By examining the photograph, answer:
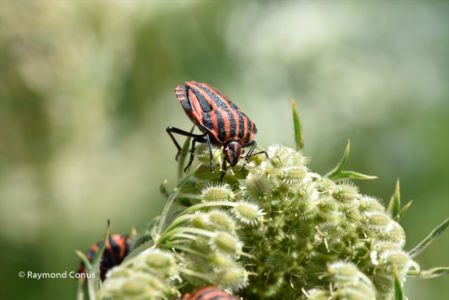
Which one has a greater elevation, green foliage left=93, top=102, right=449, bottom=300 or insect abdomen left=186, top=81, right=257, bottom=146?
insect abdomen left=186, top=81, right=257, bottom=146

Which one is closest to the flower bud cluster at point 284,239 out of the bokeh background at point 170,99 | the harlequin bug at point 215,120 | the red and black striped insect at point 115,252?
the red and black striped insect at point 115,252

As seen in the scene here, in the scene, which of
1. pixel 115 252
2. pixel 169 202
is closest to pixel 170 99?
pixel 115 252

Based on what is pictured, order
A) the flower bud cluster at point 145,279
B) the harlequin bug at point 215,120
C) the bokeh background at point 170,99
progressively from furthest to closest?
1. the bokeh background at point 170,99
2. the harlequin bug at point 215,120
3. the flower bud cluster at point 145,279

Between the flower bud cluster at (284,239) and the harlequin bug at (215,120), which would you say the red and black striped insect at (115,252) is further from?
the harlequin bug at (215,120)

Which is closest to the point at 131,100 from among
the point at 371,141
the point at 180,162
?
the point at 371,141

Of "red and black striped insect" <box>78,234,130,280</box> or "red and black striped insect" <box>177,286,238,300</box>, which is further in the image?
"red and black striped insect" <box>78,234,130,280</box>

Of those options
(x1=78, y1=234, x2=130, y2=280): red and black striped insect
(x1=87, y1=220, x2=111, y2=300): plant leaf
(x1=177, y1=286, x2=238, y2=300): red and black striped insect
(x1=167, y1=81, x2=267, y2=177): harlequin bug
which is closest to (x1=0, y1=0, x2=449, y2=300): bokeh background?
(x1=78, y1=234, x2=130, y2=280): red and black striped insect

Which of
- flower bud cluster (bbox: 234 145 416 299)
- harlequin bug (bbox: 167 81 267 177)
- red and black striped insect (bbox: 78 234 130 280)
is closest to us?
flower bud cluster (bbox: 234 145 416 299)

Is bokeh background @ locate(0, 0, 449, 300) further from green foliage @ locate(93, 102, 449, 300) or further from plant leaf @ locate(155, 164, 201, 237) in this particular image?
green foliage @ locate(93, 102, 449, 300)
